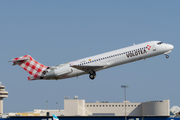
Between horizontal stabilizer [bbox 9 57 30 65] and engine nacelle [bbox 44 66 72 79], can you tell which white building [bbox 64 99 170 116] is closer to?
horizontal stabilizer [bbox 9 57 30 65]

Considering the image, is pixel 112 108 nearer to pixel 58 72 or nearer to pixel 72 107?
pixel 72 107

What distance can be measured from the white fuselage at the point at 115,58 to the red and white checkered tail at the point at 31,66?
3350 millimetres

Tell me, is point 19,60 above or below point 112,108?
above

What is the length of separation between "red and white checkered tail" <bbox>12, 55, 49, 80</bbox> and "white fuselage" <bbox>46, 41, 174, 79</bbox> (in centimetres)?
335

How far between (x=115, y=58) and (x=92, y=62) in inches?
162

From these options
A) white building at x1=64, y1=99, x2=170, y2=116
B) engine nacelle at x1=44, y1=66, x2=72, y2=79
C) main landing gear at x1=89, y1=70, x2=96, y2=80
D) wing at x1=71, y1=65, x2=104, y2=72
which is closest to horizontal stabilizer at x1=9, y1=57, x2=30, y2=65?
engine nacelle at x1=44, y1=66, x2=72, y2=79

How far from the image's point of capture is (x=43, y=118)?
82375 mm

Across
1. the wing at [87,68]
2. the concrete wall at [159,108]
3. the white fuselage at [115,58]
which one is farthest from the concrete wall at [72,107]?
the wing at [87,68]

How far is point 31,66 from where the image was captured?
213ft

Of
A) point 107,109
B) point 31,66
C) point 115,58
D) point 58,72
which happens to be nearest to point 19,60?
point 31,66

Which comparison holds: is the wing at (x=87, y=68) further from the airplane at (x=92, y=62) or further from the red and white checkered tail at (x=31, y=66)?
the red and white checkered tail at (x=31, y=66)

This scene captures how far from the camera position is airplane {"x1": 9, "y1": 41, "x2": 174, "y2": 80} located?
58.0 metres

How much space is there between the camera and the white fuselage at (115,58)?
190 ft

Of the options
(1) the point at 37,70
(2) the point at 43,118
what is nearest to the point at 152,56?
(1) the point at 37,70
